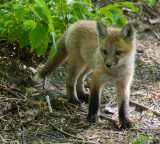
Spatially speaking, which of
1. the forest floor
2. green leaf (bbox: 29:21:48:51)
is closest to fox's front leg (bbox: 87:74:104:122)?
the forest floor

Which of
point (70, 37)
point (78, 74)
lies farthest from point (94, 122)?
point (70, 37)

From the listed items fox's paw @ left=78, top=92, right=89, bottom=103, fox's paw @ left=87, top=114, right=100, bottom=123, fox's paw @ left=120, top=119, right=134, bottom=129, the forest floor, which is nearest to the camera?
the forest floor

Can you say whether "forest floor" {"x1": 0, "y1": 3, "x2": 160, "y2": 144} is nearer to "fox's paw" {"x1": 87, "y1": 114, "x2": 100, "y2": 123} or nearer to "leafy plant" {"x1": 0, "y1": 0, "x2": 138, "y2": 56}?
"fox's paw" {"x1": 87, "y1": 114, "x2": 100, "y2": 123}

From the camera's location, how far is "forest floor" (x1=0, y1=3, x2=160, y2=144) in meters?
3.68

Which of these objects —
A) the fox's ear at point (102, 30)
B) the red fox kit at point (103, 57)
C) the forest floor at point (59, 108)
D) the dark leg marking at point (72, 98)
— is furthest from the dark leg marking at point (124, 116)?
the fox's ear at point (102, 30)

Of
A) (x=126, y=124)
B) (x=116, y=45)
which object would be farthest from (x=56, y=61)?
(x=126, y=124)

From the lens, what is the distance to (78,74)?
5105mm

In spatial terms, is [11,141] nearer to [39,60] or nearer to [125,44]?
[125,44]

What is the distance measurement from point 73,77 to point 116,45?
4.20 feet

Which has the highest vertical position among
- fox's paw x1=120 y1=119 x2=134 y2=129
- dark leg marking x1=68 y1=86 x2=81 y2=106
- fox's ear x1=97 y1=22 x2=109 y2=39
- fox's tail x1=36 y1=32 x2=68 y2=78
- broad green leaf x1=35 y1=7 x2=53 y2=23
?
broad green leaf x1=35 y1=7 x2=53 y2=23

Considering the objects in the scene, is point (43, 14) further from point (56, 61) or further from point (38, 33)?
point (56, 61)

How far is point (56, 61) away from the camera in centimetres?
512

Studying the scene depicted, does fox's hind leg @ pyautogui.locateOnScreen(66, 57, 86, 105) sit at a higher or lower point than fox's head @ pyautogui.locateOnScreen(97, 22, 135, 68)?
lower

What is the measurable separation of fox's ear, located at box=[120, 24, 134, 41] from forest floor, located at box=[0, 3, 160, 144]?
50.9 inches
